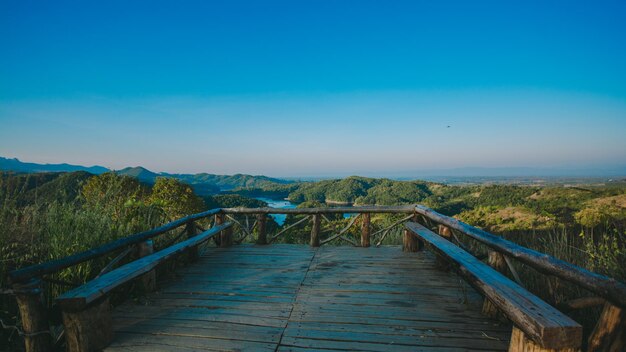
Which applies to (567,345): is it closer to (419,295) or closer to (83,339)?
(419,295)

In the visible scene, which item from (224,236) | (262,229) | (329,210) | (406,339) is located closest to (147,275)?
(224,236)

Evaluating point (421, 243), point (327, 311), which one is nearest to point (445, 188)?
point (421, 243)

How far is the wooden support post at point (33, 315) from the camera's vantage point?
1.79 meters

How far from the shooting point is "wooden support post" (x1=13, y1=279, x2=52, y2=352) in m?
1.79

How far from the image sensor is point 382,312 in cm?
256

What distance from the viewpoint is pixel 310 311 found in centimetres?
261

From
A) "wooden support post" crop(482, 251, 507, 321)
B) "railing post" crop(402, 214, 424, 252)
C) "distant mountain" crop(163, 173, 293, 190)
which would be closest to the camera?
"wooden support post" crop(482, 251, 507, 321)

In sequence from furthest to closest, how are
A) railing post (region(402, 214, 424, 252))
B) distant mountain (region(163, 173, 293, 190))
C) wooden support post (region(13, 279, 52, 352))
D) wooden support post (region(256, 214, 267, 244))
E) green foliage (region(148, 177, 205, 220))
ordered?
distant mountain (region(163, 173, 293, 190)), green foliage (region(148, 177, 205, 220)), wooden support post (region(256, 214, 267, 244)), railing post (region(402, 214, 424, 252)), wooden support post (region(13, 279, 52, 352))

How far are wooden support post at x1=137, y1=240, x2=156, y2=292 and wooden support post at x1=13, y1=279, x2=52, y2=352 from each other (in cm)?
112

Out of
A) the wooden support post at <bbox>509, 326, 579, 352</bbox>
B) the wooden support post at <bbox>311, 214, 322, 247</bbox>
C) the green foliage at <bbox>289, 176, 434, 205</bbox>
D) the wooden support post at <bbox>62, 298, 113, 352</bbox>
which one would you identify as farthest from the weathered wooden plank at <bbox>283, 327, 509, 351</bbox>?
the green foliage at <bbox>289, 176, 434, 205</bbox>

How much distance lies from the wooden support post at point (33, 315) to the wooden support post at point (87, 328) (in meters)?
0.13

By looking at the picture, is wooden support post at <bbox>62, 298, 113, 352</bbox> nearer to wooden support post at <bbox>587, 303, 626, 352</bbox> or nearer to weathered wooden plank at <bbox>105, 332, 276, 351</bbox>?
weathered wooden plank at <bbox>105, 332, 276, 351</bbox>

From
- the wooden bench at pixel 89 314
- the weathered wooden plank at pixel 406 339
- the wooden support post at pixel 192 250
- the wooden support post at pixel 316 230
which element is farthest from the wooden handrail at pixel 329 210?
the wooden bench at pixel 89 314

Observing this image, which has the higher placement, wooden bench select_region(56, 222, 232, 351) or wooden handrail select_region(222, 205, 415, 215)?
wooden handrail select_region(222, 205, 415, 215)
